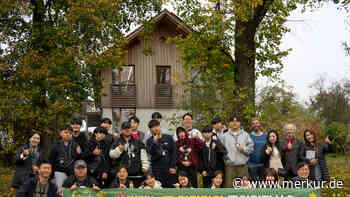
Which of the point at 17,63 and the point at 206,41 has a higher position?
the point at 206,41

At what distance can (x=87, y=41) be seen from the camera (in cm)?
1287

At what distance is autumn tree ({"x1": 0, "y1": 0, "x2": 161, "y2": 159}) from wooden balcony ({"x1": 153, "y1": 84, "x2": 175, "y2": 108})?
35.3 feet

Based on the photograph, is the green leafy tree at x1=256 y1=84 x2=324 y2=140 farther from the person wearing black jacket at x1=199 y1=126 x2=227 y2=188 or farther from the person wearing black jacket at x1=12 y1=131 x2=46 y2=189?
the person wearing black jacket at x1=12 y1=131 x2=46 y2=189

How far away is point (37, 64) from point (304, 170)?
8524 mm

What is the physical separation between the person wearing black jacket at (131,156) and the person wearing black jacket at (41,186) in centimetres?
114

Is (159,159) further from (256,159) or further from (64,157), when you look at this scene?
(256,159)

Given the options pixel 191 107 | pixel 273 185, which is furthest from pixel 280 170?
pixel 191 107

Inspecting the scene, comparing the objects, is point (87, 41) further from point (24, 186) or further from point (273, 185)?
point (273, 185)

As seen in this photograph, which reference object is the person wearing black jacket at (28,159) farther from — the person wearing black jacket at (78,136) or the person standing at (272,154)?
the person standing at (272,154)

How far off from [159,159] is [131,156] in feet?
2.00

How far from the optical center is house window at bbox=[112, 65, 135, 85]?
24844 millimetres

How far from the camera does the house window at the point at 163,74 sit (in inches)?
998

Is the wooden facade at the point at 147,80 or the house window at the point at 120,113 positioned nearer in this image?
the wooden facade at the point at 147,80

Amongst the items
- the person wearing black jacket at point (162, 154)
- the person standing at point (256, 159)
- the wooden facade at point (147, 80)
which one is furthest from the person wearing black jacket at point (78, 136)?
the wooden facade at point (147, 80)
